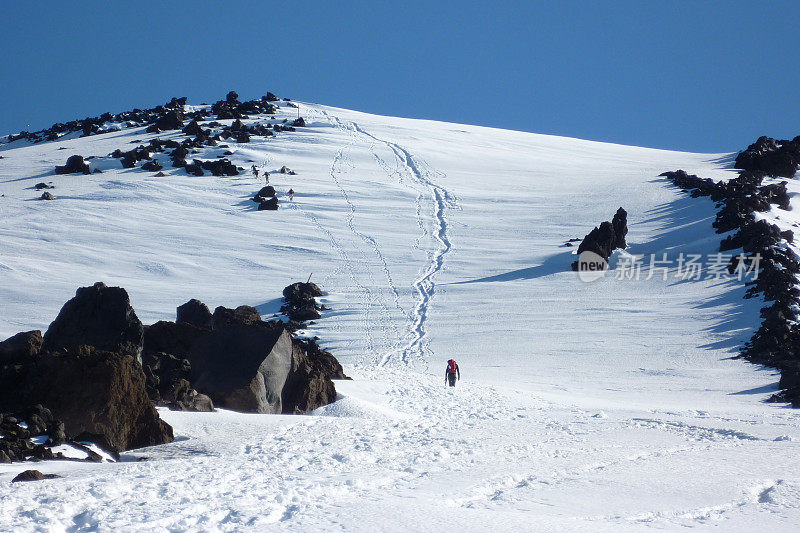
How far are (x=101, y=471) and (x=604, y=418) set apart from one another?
928 centimetres

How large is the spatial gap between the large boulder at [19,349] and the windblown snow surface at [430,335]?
261 cm

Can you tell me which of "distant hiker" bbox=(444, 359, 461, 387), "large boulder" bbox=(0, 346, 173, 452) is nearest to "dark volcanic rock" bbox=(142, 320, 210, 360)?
"large boulder" bbox=(0, 346, 173, 452)

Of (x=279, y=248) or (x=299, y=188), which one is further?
(x=299, y=188)

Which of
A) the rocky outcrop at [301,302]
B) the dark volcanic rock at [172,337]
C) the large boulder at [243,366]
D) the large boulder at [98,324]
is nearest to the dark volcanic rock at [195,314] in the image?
the dark volcanic rock at [172,337]

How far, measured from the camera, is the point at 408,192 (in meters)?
50.9

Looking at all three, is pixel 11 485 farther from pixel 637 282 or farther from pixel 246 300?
pixel 637 282

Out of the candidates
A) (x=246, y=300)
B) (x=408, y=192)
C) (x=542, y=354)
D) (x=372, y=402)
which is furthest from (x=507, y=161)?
(x=372, y=402)

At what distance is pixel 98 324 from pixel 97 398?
175 inches

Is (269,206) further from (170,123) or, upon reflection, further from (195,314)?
(170,123)

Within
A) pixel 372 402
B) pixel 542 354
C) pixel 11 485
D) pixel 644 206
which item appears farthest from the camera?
pixel 644 206

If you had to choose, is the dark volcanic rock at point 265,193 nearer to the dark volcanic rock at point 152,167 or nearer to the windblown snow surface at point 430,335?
the windblown snow surface at point 430,335

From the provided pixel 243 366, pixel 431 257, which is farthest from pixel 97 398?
pixel 431 257

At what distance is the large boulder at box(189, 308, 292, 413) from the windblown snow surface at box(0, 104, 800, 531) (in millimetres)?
1119

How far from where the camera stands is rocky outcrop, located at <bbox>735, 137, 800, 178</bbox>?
49.0 m
